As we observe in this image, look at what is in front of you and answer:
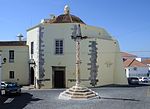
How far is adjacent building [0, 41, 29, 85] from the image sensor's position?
39844mm

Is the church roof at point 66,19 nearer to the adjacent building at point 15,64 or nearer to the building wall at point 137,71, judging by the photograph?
the adjacent building at point 15,64

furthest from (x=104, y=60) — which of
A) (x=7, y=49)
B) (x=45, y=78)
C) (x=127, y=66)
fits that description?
(x=127, y=66)

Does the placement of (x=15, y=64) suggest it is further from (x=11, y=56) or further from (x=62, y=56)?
(x=62, y=56)

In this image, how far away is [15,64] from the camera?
131 ft

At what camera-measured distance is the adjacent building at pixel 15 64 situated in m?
39.8

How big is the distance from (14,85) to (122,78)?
17.2 metres

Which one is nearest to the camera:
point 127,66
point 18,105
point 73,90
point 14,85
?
point 18,105

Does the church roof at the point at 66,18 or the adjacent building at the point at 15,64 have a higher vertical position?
the church roof at the point at 66,18

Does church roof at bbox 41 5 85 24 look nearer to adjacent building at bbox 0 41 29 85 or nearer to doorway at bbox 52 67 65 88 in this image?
adjacent building at bbox 0 41 29 85

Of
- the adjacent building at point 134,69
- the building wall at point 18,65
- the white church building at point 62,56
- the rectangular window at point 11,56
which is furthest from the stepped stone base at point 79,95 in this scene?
the adjacent building at point 134,69

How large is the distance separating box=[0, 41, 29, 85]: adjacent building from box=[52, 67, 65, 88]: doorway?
15.7 feet

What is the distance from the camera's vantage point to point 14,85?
29.0 metres

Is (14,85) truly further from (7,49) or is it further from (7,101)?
(7,49)

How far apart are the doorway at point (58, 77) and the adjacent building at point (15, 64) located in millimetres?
4788
